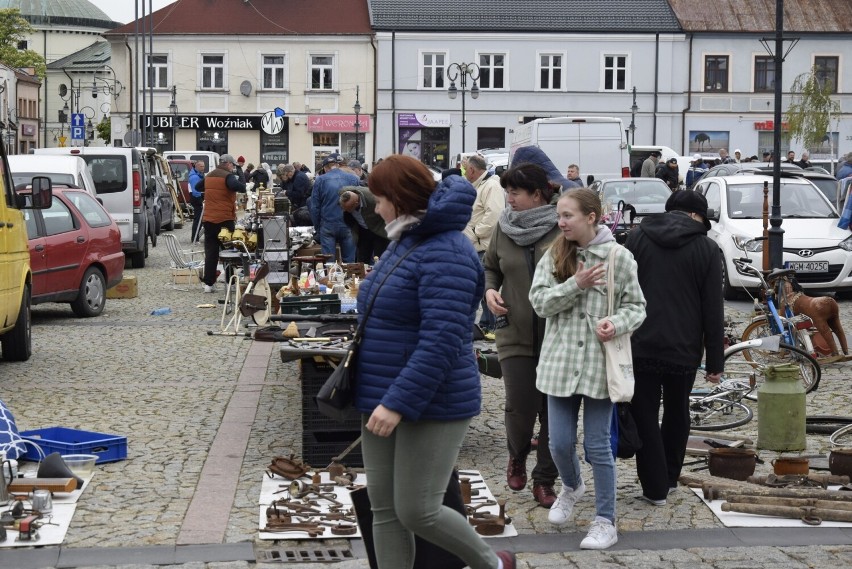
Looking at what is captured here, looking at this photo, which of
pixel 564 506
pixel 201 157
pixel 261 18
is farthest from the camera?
pixel 261 18

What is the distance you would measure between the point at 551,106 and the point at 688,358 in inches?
2259

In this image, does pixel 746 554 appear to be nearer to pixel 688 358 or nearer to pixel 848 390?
pixel 688 358

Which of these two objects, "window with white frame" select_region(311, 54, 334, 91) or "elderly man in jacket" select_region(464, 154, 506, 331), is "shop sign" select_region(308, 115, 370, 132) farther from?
"elderly man in jacket" select_region(464, 154, 506, 331)

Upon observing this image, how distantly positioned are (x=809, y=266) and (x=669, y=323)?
12365 millimetres

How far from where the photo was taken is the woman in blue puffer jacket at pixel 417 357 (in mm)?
4746

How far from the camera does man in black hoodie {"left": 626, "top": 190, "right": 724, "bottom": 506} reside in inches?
282

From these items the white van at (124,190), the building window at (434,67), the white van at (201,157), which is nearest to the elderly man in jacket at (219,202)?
the white van at (124,190)

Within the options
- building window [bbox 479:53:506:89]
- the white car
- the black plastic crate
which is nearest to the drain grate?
the black plastic crate

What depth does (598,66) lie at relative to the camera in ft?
208

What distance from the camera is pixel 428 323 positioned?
4.75m

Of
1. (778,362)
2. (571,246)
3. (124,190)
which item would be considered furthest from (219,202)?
(571,246)

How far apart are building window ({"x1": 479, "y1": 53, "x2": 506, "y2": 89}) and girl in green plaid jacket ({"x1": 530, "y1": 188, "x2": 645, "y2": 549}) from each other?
2262 inches

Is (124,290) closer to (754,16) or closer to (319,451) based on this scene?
(319,451)

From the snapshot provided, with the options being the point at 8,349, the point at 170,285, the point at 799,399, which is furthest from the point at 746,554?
the point at 170,285
